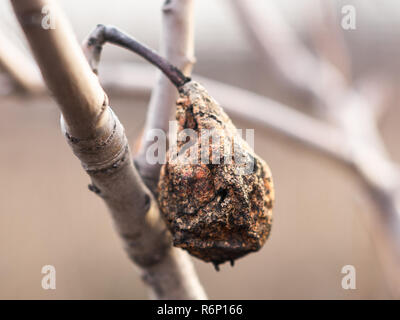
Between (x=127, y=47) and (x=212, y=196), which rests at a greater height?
(x=127, y=47)

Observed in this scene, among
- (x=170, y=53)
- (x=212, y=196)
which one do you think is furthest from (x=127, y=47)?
(x=212, y=196)

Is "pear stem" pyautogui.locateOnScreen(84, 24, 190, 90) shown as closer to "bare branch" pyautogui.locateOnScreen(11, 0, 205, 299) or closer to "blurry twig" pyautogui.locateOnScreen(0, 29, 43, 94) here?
"bare branch" pyautogui.locateOnScreen(11, 0, 205, 299)

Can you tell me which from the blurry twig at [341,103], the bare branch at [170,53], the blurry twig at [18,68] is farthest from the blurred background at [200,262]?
the bare branch at [170,53]

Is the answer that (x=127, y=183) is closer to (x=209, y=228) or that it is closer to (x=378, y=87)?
(x=209, y=228)

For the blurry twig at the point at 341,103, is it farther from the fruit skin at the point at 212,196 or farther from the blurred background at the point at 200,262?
the fruit skin at the point at 212,196

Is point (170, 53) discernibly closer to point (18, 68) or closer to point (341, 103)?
point (18, 68)

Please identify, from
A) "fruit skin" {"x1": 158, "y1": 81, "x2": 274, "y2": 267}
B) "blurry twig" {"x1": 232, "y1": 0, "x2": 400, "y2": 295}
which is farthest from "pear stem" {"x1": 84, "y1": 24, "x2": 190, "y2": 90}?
"blurry twig" {"x1": 232, "y1": 0, "x2": 400, "y2": 295}
